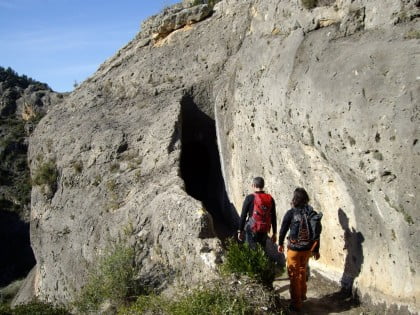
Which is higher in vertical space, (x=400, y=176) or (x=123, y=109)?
(x=123, y=109)

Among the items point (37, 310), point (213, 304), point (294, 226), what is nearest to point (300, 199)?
point (294, 226)

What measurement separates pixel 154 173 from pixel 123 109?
11.4 ft

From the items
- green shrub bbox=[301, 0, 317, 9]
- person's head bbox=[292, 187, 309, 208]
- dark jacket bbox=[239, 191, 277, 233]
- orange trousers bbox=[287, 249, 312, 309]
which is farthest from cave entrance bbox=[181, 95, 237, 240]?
person's head bbox=[292, 187, 309, 208]

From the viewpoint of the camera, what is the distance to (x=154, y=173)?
11.9 m

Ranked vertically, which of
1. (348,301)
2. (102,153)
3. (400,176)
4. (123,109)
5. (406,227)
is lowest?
(348,301)

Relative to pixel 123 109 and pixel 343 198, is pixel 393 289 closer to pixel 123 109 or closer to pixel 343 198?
pixel 343 198

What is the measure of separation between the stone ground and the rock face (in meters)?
0.22

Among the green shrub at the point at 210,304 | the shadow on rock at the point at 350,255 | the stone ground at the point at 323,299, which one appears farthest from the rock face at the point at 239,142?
the green shrub at the point at 210,304

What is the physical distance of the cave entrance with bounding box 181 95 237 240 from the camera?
43.2 feet

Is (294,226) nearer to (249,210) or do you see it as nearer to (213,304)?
(249,210)

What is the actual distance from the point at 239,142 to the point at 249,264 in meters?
5.00

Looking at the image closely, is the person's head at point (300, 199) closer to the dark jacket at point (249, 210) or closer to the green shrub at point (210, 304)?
the dark jacket at point (249, 210)

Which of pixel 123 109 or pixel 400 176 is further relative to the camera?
pixel 123 109

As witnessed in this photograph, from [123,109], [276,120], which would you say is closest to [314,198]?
[276,120]
